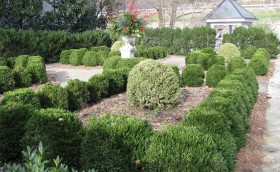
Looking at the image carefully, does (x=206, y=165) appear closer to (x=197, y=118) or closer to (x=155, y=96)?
(x=197, y=118)

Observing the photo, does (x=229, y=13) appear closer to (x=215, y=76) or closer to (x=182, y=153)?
(x=215, y=76)

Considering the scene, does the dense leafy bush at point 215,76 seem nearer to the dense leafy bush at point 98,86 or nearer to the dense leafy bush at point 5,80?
the dense leafy bush at point 98,86

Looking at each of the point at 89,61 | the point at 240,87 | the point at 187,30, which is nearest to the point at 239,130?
the point at 240,87

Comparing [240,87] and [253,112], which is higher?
[240,87]

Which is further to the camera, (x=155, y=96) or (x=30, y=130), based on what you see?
(x=155, y=96)

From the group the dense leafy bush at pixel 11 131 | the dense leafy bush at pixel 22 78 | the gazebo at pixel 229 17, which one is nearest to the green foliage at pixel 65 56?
the dense leafy bush at pixel 22 78

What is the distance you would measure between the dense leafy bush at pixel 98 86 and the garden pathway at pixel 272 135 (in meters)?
3.49

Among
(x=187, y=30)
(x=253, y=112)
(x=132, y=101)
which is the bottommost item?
(x=253, y=112)

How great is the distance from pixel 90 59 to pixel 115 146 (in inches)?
462

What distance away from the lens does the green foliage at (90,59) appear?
14797mm

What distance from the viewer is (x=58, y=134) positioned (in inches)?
153

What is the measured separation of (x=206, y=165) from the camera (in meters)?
3.00

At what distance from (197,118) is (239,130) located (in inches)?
42.4

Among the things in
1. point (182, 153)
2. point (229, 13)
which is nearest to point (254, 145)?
point (182, 153)
